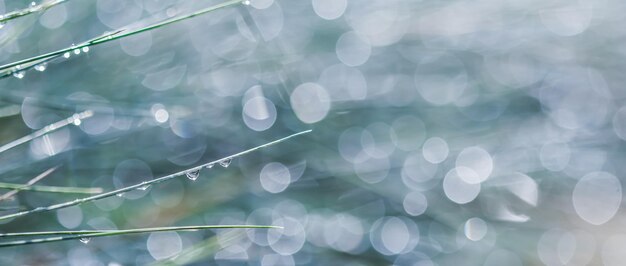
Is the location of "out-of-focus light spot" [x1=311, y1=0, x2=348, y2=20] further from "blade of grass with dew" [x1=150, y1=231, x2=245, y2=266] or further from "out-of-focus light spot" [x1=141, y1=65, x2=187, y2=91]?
"blade of grass with dew" [x1=150, y1=231, x2=245, y2=266]

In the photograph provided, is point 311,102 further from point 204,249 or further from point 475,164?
point 204,249

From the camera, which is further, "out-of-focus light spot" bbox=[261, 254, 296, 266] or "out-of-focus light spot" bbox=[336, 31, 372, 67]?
"out-of-focus light spot" bbox=[336, 31, 372, 67]

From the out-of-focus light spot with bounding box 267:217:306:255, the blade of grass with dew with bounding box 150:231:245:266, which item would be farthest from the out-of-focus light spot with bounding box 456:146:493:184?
the blade of grass with dew with bounding box 150:231:245:266

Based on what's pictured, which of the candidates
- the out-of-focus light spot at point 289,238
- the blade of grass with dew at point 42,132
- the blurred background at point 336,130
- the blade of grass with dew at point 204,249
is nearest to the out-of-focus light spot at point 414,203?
the blurred background at point 336,130

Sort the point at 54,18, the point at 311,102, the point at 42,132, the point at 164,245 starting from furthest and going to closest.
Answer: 1. the point at 311,102
2. the point at 54,18
3. the point at 164,245
4. the point at 42,132

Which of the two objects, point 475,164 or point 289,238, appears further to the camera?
point 475,164

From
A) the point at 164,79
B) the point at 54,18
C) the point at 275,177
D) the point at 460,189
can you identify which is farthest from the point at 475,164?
the point at 54,18
